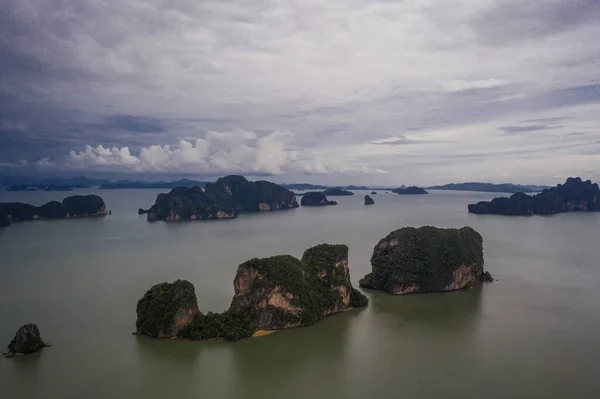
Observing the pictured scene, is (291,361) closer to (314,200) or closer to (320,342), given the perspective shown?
(320,342)

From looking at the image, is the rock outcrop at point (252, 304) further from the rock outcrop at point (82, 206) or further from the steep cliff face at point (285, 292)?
the rock outcrop at point (82, 206)

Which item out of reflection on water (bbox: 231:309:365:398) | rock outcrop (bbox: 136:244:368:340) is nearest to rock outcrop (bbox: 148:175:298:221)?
rock outcrop (bbox: 136:244:368:340)

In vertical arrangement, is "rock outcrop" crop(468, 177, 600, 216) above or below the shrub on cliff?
above

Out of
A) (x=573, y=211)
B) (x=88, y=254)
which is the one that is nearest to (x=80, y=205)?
(x=88, y=254)

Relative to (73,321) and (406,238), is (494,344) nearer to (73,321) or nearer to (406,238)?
(406,238)

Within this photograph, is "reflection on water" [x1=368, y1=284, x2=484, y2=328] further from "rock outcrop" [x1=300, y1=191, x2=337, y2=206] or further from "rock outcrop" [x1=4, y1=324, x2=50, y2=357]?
"rock outcrop" [x1=300, y1=191, x2=337, y2=206]

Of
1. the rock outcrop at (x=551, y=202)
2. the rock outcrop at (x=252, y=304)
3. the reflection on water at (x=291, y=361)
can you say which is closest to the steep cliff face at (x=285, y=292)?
the rock outcrop at (x=252, y=304)

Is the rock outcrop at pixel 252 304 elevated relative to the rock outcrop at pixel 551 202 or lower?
lower
